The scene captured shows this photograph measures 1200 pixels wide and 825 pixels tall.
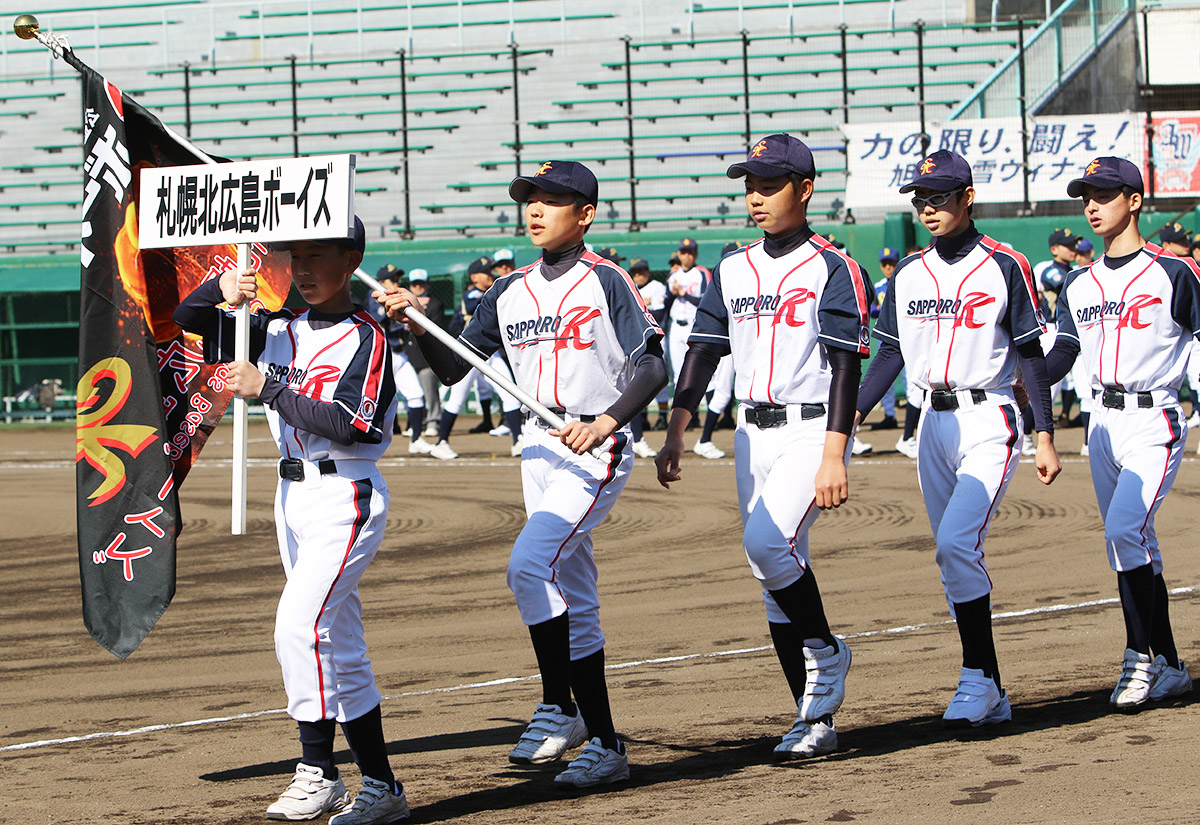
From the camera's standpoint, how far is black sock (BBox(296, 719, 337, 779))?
447 cm

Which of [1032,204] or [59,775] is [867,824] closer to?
[59,775]

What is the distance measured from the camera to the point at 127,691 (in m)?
6.59

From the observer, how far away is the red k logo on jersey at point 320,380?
4625 millimetres

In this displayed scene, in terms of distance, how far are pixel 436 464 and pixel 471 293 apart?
2036mm

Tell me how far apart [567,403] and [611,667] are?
1.98 meters

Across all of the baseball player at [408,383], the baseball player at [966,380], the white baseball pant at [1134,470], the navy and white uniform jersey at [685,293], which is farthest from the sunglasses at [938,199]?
the navy and white uniform jersey at [685,293]

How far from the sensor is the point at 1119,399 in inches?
238

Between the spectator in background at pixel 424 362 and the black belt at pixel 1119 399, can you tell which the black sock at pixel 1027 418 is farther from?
the spectator in background at pixel 424 362

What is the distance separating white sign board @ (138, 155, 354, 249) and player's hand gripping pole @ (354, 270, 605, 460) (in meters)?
0.32

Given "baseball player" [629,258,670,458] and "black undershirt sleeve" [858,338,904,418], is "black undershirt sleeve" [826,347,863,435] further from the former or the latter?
"baseball player" [629,258,670,458]

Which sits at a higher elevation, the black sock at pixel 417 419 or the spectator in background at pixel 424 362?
the spectator in background at pixel 424 362

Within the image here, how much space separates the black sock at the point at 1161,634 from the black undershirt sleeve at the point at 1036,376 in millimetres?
886

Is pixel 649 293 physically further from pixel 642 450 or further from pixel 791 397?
pixel 791 397

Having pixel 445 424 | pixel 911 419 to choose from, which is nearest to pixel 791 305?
pixel 911 419
